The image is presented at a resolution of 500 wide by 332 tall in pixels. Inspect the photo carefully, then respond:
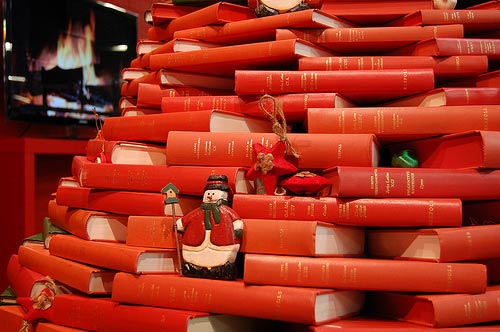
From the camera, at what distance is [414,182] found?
40.7 inches

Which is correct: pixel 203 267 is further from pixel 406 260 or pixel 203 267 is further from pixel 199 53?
pixel 199 53

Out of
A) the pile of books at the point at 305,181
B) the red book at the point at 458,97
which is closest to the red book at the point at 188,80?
the pile of books at the point at 305,181

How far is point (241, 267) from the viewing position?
1.11m

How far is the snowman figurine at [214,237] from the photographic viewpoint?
103 cm

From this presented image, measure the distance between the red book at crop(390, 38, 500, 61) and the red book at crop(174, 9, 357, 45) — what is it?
18cm

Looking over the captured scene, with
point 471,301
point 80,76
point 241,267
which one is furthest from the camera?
point 80,76

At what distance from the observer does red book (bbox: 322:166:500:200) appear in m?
1.03

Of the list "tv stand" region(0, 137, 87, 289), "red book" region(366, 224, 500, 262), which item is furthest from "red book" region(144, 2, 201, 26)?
"tv stand" region(0, 137, 87, 289)

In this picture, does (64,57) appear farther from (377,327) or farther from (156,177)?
(377,327)

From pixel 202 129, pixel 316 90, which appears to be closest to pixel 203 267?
pixel 202 129

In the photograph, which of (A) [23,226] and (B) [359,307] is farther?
(A) [23,226]

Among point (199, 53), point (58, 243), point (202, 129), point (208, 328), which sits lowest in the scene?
point (208, 328)

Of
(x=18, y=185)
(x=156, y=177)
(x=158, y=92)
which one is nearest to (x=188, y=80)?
(x=158, y=92)

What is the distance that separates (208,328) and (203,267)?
99 mm
